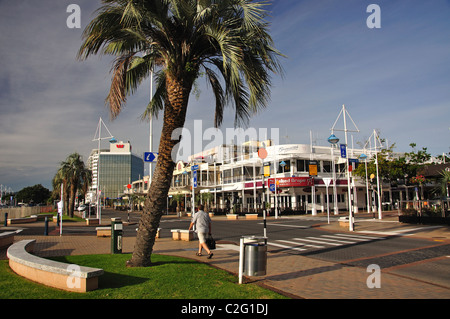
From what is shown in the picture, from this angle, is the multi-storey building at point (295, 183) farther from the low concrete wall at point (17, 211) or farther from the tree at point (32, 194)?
the tree at point (32, 194)

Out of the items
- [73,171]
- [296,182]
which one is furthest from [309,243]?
[73,171]

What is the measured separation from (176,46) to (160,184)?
3.35 m

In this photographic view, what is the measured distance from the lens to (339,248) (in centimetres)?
1320

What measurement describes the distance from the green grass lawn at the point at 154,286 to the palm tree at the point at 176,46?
87 cm

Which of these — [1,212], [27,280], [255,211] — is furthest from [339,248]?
[1,212]

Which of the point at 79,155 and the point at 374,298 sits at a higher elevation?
the point at 79,155

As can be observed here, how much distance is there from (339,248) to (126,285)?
31.0ft

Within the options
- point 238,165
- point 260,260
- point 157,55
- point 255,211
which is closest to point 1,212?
point 255,211

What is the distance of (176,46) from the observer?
8172 millimetres

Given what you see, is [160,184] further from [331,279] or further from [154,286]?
[331,279]
